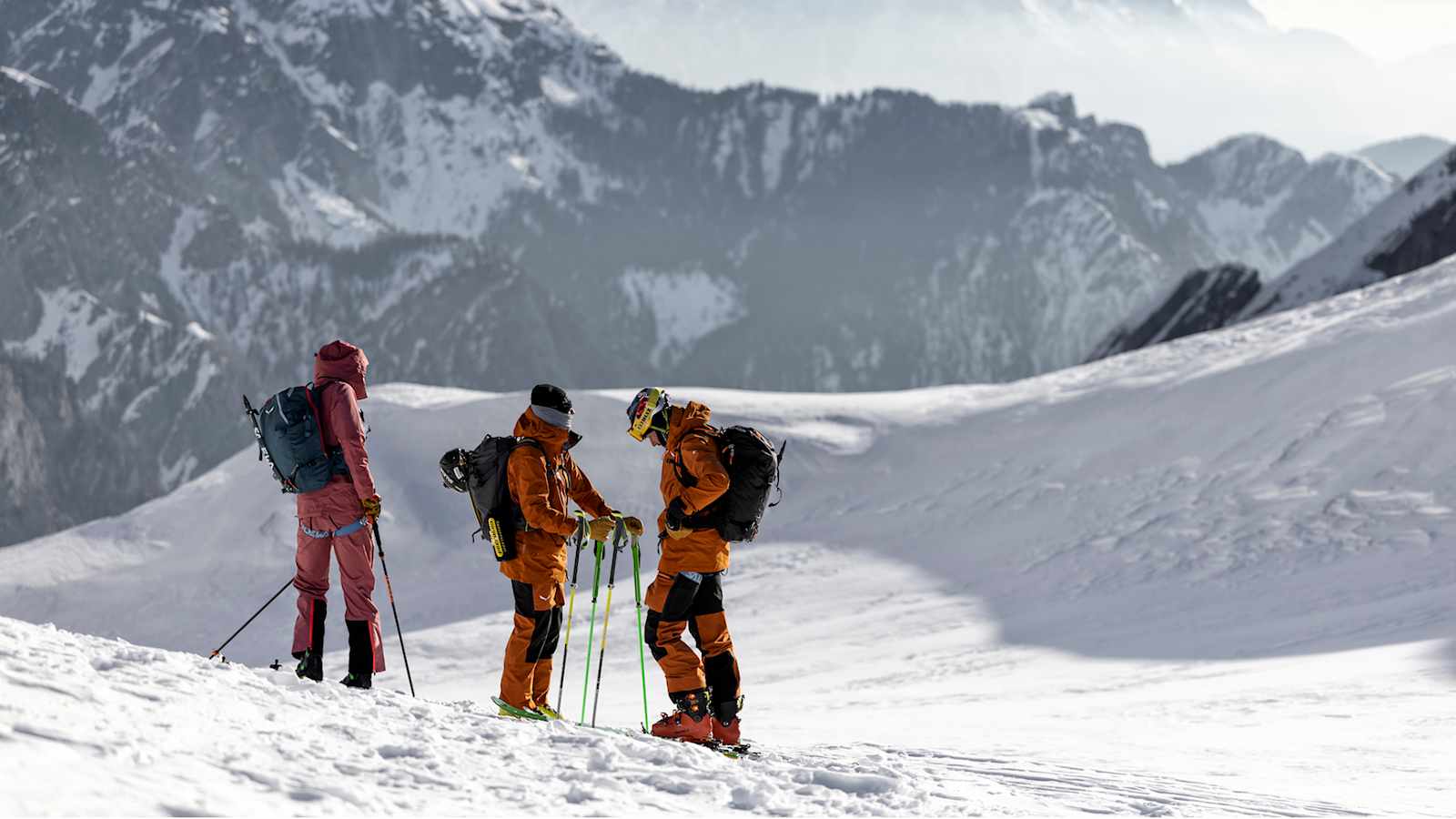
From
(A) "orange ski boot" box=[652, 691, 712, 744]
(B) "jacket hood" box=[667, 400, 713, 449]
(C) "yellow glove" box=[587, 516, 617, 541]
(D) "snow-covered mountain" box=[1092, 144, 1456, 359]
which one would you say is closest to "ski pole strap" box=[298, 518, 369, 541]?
(C) "yellow glove" box=[587, 516, 617, 541]

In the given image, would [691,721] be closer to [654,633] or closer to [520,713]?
[654,633]

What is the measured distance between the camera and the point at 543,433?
347 inches

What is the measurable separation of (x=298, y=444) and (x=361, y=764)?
3.10m

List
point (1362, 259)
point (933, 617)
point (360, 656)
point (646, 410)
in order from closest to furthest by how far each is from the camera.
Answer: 1. point (646, 410)
2. point (360, 656)
3. point (933, 617)
4. point (1362, 259)

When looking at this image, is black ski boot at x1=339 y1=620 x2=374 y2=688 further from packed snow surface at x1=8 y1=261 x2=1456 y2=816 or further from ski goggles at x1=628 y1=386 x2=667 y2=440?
ski goggles at x1=628 y1=386 x2=667 y2=440

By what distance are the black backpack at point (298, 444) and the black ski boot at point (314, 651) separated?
82 cm

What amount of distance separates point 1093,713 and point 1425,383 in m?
18.1

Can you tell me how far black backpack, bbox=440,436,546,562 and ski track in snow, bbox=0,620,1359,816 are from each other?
3.57 feet

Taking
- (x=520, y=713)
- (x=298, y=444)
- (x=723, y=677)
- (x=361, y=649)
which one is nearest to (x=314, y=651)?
(x=361, y=649)

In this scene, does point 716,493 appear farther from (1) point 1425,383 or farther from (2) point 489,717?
(1) point 1425,383

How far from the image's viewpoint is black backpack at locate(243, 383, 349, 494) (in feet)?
29.5

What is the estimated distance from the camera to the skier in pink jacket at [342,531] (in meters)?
9.02

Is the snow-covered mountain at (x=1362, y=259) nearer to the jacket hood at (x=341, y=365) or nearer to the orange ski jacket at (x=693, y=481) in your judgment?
the orange ski jacket at (x=693, y=481)

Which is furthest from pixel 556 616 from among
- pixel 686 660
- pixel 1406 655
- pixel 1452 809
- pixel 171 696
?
pixel 1406 655
